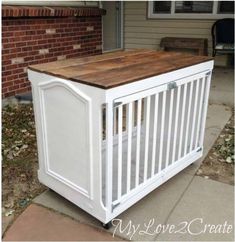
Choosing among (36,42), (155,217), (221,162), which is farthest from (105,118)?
(36,42)

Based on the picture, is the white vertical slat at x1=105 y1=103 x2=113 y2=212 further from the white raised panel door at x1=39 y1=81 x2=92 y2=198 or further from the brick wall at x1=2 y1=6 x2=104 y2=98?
the brick wall at x1=2 y1=6 x2=104 y2=98

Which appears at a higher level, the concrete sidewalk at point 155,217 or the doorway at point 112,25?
the doorway at point 112,25

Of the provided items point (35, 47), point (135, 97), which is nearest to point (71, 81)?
point (135, 97)

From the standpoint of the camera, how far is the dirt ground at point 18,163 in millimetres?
2367

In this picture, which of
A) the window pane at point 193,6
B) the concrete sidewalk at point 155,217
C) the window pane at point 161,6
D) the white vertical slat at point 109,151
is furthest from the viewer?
the window pane at point 161,6

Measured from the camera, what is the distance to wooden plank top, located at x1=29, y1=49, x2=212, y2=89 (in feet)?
5.98

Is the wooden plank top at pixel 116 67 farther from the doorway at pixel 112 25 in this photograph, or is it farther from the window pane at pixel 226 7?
the doorway at pixel 112 25

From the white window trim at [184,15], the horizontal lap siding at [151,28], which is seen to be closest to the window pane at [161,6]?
the white window trim at [184,15]

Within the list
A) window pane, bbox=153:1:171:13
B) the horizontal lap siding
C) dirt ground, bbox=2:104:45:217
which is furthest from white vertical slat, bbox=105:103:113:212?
window pane, bbox=153:1:171:13

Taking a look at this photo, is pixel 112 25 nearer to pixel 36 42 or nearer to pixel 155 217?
pixel 36 42

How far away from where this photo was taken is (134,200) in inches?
85.5

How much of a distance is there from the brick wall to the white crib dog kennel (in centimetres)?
228

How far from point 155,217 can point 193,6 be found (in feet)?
19.3

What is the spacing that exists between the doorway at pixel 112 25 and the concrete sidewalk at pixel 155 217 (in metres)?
5.55
